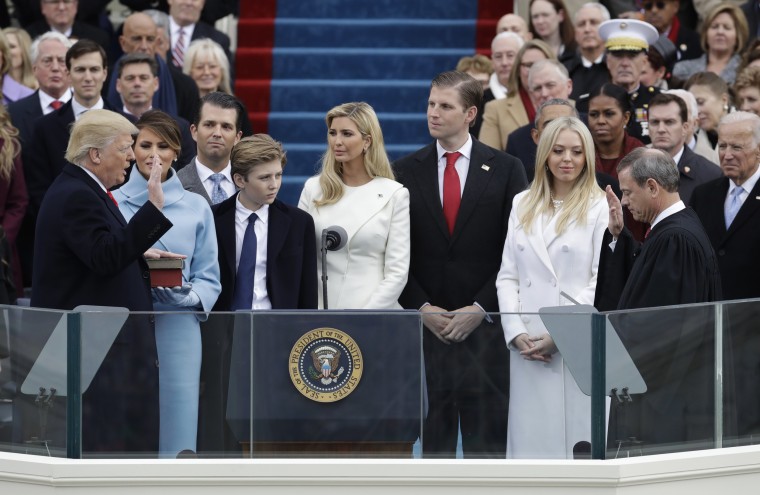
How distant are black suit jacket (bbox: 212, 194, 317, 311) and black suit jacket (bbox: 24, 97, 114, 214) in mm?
2284

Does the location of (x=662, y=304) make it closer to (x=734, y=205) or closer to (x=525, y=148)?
(x=734, y=205)

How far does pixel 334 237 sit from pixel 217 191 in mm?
1201

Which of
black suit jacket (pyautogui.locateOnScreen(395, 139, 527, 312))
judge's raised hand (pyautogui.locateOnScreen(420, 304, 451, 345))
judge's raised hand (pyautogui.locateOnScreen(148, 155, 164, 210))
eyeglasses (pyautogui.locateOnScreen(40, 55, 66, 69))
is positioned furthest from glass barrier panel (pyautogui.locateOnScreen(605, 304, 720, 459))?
eyeglasses (pyautogui.locateOnScreen(40, 55, 66, 69))

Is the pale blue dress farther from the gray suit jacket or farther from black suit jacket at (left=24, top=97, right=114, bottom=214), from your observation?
black suit jacket at (left=24, top=97, right=114, bottom=214)

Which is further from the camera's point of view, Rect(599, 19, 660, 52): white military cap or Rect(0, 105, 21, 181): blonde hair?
Rect(599, 19, 660, 52): white military cap

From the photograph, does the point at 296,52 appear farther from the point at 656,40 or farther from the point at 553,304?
the point at 553,304

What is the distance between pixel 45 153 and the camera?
902 cm

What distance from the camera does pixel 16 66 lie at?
35.2 feet

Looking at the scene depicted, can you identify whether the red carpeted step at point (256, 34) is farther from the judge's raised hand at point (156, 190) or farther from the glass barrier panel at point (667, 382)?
the glass barrier panel at point (667, 382)

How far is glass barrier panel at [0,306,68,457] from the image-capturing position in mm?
5934

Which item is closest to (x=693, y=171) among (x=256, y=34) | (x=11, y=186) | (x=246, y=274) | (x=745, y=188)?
(x=745, y=188)

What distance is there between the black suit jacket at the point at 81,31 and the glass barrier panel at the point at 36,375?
6.11 meters

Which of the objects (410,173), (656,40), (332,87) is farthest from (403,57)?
(410,173)

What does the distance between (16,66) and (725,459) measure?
20.9 ft
